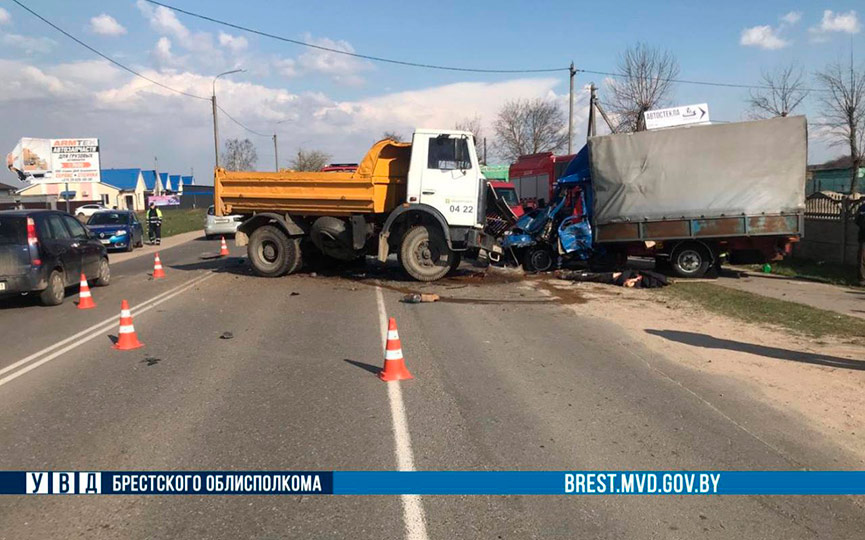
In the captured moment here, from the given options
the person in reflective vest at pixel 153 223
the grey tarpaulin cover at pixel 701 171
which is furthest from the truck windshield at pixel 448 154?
the person in reflective vest at pixel 153 223

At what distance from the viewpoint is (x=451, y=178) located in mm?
12688

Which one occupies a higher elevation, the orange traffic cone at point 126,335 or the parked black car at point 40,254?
the parked black car at point 40,254

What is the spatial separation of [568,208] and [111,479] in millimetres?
12798

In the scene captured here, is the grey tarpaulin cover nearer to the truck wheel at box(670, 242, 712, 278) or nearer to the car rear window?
the truck wheel at box(670, 242, 712, 278)

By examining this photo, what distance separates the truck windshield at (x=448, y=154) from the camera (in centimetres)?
1261

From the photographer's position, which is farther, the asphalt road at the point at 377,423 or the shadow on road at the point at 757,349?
the shadow on road at the point at 757,349

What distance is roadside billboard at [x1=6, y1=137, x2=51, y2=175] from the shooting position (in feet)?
124

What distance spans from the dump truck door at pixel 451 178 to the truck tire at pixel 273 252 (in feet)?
10.8

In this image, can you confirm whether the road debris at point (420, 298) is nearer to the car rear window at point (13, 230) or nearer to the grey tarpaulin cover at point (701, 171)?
the grey tarpaulin cover at point (701, 171)

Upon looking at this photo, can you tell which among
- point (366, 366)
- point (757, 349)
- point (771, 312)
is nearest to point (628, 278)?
point (771, 312)

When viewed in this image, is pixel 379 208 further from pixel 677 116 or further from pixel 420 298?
pixel 677 116

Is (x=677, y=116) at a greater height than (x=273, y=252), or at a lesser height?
greater

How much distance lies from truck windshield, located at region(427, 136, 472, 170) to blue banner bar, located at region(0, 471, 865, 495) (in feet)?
30.2

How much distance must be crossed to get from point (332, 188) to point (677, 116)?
9737mm
